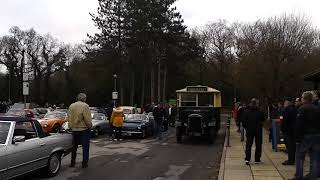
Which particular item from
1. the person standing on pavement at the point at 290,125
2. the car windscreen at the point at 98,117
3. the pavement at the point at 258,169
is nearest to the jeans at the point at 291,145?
the person standing on pavement at the point at 290,125

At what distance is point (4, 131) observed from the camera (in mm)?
10391

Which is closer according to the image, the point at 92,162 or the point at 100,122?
the point at 92,162

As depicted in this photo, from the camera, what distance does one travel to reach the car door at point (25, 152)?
9.96m

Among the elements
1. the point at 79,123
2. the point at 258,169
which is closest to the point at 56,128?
the point at 79,123

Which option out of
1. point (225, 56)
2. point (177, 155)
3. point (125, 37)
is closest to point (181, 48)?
point (125, 37)

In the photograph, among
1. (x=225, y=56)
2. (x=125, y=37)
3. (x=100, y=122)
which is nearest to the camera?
(x=100, y=122)

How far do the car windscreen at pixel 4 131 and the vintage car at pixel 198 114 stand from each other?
12.7 meters

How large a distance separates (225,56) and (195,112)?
56551mm

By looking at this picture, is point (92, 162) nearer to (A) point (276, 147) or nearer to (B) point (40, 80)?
(A) point (276, 147)

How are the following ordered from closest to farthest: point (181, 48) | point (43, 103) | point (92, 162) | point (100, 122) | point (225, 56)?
point (92, 162) → point (100, 122) → point (181, 48) → point (225, 56) → point (43, 103)

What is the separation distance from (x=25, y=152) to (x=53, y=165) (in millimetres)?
1528

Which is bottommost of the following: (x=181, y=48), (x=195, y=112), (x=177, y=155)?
(x=177, y=155)

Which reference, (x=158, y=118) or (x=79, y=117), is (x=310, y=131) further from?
(x=158, y=118)

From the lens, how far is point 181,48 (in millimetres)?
64188
